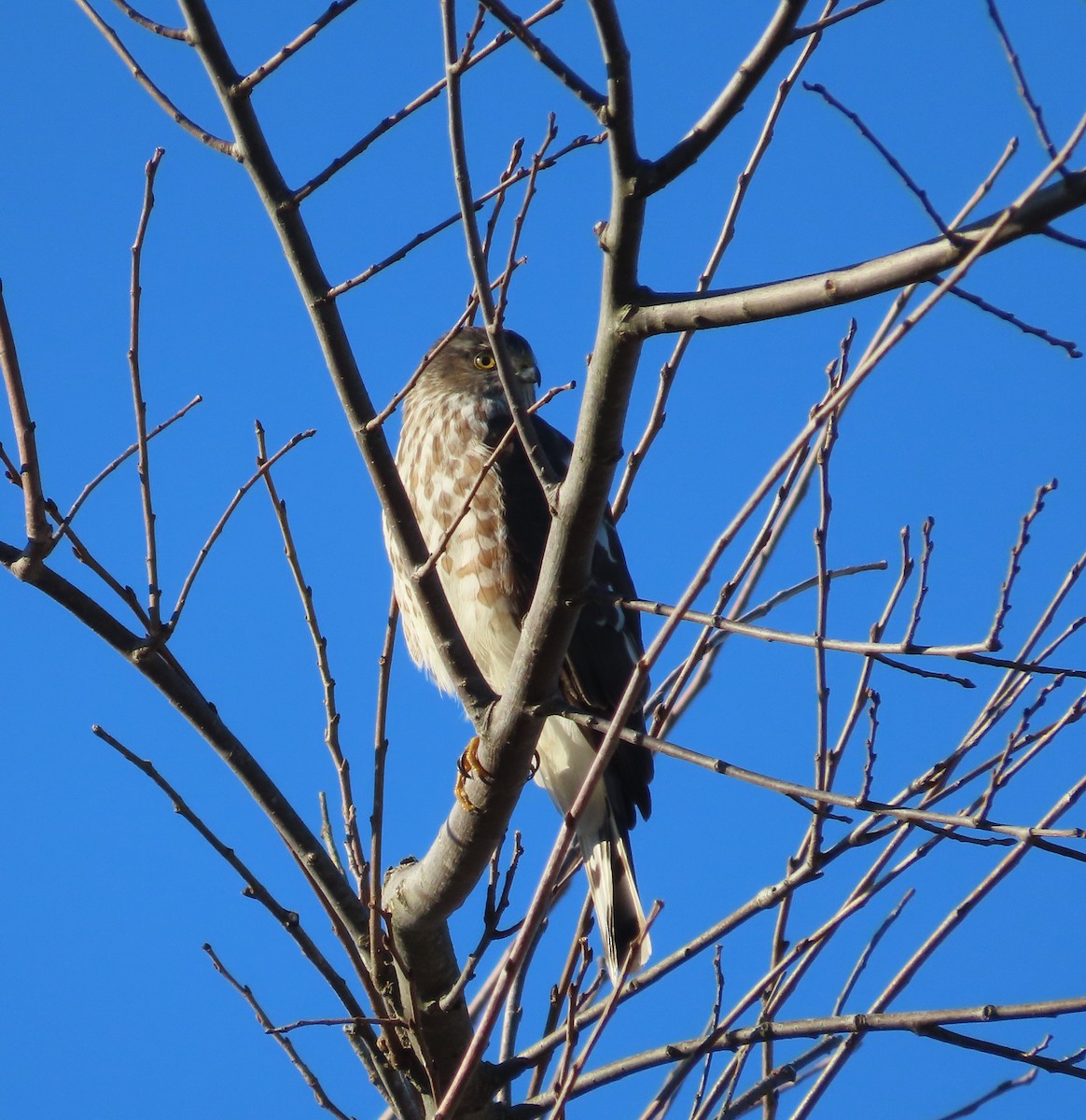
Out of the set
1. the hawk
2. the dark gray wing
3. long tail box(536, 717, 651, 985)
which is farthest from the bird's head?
long tail box(536, 717, 651, 985)

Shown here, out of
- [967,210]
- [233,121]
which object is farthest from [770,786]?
[233,121]

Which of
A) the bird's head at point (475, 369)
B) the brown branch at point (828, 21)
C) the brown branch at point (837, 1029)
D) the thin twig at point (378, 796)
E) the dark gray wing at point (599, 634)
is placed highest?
the bird's head at point (475, 369)

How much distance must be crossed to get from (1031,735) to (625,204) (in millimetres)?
1343

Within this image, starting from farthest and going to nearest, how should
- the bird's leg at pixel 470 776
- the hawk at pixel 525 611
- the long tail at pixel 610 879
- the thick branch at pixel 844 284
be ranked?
the hawk at pixel 525 611 < the long tail at pixel 610 879 < the bird's leg at pixel 470 776 < the thick branch at pixel 844 284

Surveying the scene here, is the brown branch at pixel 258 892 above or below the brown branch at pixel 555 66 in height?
below

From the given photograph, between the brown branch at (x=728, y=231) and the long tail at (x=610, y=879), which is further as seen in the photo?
the long tail at (x=610, y=879)

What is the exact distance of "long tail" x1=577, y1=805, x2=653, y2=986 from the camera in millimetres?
3809

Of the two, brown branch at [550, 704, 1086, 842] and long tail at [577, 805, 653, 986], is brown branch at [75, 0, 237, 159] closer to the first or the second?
brown branch at [550, 704, 1086, 842]

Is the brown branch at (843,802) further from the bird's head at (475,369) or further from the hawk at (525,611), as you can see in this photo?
the bird's head at (475,369)

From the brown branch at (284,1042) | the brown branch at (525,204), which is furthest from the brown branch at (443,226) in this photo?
the brown branch at (284,1042)

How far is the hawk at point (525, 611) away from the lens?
12.9 feet

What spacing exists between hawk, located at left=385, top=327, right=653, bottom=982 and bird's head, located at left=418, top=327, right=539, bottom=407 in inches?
9.3

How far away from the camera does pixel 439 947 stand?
307 centimetres

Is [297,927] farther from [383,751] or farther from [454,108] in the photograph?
[454,108]
